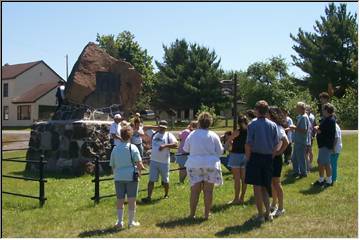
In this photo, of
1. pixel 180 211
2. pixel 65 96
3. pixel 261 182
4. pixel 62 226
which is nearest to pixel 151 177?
pixel 180 211

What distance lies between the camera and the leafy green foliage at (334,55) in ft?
133

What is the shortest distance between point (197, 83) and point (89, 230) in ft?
131

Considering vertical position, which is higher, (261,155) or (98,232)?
(261,155)

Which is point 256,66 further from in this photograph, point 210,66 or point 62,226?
point 62,226

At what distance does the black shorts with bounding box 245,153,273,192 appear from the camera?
7391mm

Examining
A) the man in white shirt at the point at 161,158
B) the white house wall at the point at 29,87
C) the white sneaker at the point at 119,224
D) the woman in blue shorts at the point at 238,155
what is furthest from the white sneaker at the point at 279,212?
the white house wall at the point at 29,87

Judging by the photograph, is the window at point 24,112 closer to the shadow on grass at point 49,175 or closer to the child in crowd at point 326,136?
the shadow on grass at point 49,175

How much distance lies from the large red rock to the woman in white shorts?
8.74 meters

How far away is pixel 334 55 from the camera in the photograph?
41031 millimetres

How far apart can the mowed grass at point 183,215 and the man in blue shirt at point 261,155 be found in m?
0.41

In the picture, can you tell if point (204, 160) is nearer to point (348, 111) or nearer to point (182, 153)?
point (182, 153)

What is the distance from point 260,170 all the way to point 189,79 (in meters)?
39.8

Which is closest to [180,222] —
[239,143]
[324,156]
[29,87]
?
[239,143]

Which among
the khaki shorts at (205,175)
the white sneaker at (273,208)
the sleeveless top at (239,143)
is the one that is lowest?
the white sneaker at (273,208)
